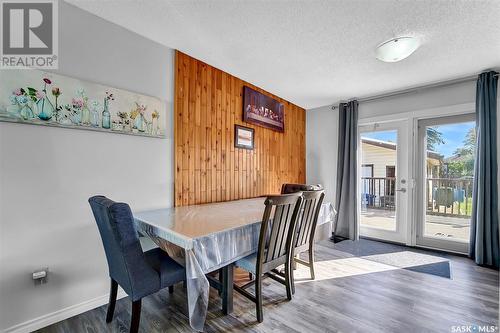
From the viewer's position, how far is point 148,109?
7.15 feet

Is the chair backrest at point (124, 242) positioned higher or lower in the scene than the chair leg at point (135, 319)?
higher

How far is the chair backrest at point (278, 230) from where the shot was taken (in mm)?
1646

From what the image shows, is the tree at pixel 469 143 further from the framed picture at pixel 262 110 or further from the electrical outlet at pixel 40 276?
the electrical outlet at pixel 40 276

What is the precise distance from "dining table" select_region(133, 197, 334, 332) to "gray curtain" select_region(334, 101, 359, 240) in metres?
2.38

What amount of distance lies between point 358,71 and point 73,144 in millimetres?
3187

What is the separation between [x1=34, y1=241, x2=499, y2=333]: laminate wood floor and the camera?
1.66m

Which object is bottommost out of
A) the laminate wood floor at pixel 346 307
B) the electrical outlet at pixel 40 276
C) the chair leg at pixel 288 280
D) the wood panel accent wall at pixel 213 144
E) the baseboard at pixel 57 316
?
the laminate wood floor at pixel 346 307

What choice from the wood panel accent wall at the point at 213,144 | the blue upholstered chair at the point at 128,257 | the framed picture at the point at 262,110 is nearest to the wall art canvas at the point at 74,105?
the wood panel accent wall at the point at 213,144

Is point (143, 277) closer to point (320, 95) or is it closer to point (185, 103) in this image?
point (185, 103)

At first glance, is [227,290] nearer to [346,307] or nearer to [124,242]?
[124,242]

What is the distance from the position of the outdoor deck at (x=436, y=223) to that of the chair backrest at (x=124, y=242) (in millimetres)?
3712

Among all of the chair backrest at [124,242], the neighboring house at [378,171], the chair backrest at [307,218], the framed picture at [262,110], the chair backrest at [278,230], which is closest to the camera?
the chair backrest at [124,242]

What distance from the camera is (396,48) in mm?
2168

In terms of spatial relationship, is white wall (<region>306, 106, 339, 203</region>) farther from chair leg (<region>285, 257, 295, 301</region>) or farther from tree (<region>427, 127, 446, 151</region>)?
chair leg (<region>285, 257, 295, 301</region>)
